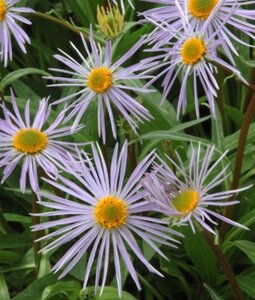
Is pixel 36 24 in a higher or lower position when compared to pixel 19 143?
higher

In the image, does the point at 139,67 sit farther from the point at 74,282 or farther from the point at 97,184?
the point at 74,282

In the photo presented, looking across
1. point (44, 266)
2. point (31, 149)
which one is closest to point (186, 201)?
point (31, 149)

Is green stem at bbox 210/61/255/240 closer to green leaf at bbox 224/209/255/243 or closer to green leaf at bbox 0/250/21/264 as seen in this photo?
green leaf at bbox 224/209/255/243

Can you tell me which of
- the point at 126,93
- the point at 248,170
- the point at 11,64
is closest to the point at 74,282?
the point at 126,93

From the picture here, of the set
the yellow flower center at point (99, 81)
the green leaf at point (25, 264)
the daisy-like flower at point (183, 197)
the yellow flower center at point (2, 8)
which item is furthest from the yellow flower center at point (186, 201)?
the yellow flower center at point (2, 8)

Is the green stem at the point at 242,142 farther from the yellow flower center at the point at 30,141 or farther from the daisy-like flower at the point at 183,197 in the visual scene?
the yellow flower center at the point at 30,141

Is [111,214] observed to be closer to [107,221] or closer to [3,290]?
[107,221]
